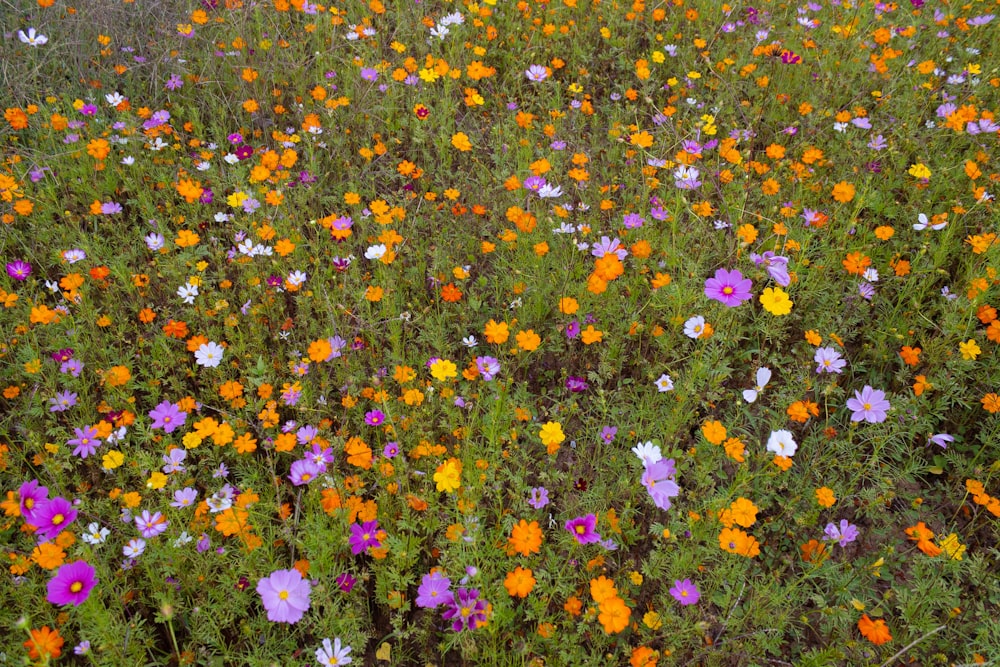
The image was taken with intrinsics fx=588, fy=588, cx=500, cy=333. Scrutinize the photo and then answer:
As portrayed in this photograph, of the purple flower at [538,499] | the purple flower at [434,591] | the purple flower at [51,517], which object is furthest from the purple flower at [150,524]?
the purple flower at [538,499]

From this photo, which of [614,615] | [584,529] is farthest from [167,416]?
[614,615]

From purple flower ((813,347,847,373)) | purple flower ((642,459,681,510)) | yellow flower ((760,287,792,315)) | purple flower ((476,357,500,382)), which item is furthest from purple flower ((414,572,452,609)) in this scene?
purple flower ((813,347,847,373))

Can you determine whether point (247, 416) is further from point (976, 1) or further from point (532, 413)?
point (976, 1)

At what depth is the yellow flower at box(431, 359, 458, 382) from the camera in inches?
83.1

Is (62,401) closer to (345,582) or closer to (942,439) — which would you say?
(345,582)

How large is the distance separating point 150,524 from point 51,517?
243 mm

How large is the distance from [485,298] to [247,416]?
1.10 meters

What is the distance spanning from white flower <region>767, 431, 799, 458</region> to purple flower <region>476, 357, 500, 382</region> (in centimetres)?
95

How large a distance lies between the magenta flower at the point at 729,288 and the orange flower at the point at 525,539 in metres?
0.99

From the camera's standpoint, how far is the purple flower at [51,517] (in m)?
1.60

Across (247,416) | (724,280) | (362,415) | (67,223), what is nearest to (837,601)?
(724,280)

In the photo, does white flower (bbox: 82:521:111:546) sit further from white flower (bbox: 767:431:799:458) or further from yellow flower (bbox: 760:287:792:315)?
yellow flower (bbox: 760:287:792:315)

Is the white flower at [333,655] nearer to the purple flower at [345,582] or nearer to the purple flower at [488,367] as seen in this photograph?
the purple flower at [345,582]

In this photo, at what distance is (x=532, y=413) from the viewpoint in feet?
7.17
